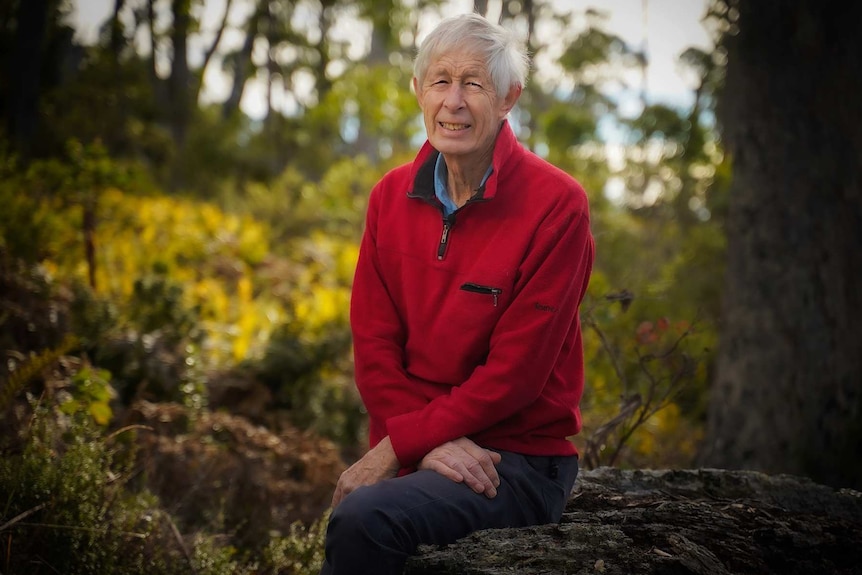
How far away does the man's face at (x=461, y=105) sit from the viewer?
97.1 inches

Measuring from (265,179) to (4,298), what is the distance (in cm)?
1300

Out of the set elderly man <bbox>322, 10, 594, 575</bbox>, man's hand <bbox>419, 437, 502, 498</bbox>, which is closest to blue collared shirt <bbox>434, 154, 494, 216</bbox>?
elderly man <bbox>322, 10, 594, 575</bbox>

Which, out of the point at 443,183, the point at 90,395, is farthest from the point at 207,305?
the point at 443,183

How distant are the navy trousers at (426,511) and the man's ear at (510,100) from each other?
1062 mm

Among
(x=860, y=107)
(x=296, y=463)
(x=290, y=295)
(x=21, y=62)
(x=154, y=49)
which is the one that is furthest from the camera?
(x=154, y=49)

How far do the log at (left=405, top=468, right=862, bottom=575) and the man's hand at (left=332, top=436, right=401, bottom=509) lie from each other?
10.6 inches

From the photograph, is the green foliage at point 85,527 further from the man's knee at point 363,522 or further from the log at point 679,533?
the log at point 679,533

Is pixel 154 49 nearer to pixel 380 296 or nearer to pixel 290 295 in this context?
pixel 290 295

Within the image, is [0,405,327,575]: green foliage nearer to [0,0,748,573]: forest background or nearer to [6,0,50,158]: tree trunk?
Answer: [0,0,748,573]: forest background

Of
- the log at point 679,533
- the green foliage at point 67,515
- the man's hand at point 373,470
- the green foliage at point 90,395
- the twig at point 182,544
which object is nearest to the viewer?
the log at point 679,533

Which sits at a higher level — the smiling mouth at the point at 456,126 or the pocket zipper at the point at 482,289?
the smiling mouth at the point at 456,126

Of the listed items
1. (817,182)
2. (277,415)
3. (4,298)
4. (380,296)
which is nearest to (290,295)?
(277,415)

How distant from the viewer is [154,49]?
1558 cm

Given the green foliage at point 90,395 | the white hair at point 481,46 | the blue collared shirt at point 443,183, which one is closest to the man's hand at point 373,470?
the blue collared shirt at point 443,183
